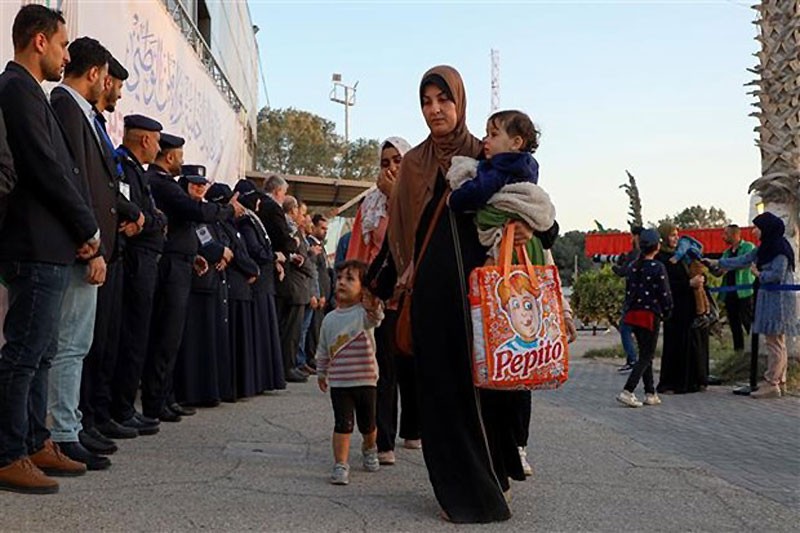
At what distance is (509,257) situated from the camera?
4.30 metres

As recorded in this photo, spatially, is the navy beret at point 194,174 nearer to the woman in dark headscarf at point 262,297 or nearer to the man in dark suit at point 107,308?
the woman in dark headscarf at point 262,297

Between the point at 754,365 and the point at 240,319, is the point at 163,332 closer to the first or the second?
the point at 240,319

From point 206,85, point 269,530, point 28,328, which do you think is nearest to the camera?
point 269,530

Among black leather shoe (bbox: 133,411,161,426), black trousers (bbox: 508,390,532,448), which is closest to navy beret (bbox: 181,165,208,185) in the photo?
black leather shoe (bbox: 133,411,161,426)

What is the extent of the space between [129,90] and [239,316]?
7.79 feet

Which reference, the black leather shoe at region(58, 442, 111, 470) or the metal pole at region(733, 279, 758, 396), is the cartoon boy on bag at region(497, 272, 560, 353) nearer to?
the black leather shoe at region(58, 442, 111, 470)

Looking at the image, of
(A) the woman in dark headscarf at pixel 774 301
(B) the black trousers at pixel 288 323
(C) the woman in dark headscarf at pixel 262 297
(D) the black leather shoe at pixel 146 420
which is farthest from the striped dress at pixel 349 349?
(A) the woman in dark headscarf at pixel 774 301

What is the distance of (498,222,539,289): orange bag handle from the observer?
14.0 ft

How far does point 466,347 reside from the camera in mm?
4426

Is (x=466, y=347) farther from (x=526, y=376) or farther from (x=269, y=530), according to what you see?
(x=269, y=530)

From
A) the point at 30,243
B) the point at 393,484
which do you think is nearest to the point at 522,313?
the point at 393,484

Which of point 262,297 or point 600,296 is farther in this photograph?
point 600,296

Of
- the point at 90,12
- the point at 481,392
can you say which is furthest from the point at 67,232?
the point at 90,12

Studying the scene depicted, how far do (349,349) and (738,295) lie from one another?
377 inches
